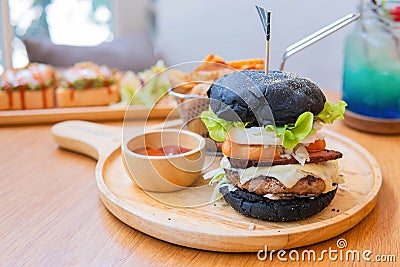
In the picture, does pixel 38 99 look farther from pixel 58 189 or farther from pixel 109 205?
pixel 109 205

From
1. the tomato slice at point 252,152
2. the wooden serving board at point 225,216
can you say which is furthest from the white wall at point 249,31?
the tomato slice at point 252,152

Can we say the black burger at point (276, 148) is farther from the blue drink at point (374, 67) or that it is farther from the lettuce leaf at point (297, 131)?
the blue drink at point (374, 67)

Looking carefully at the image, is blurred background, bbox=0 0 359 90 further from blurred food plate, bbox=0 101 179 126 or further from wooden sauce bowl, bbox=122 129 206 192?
wooden sauce bowl, bbox=122 129 206 192

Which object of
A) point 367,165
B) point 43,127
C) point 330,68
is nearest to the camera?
point 367,165

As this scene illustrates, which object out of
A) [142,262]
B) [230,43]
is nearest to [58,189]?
[142,262]

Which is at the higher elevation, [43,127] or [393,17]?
[393,17]

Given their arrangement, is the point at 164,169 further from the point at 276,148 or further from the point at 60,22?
the point at 60,22
